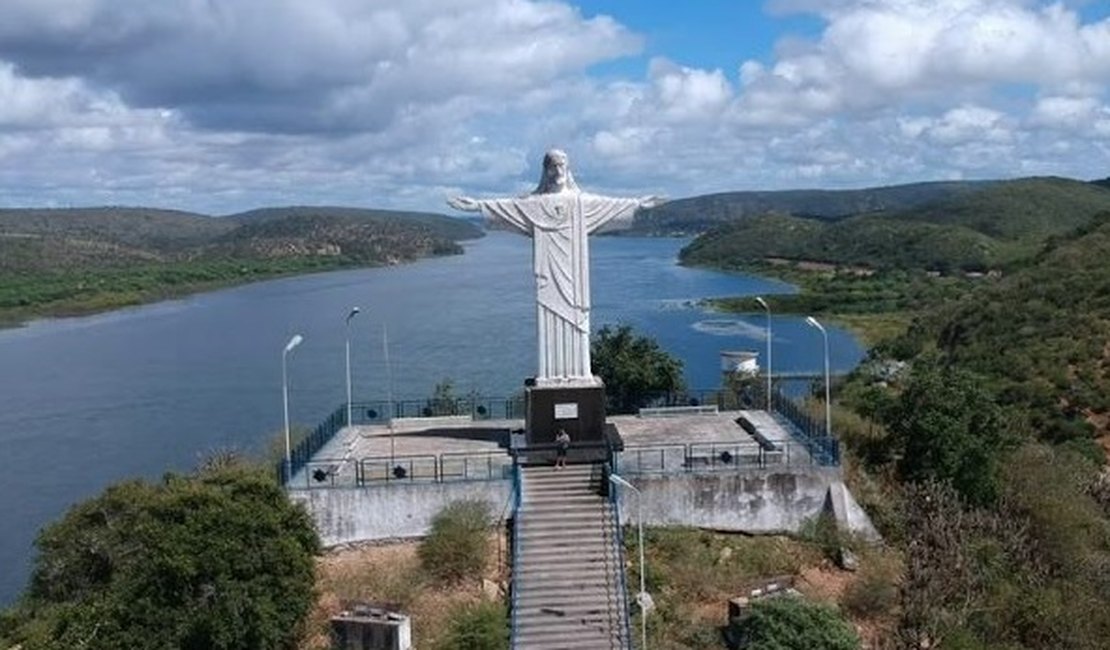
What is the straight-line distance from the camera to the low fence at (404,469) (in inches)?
863

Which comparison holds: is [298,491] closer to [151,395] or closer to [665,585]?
[665,585]

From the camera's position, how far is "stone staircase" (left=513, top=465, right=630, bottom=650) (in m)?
18.8

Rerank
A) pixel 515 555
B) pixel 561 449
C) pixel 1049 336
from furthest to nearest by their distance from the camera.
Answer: pixel 1049 336 → pixel 561 449 → pixel 515 555

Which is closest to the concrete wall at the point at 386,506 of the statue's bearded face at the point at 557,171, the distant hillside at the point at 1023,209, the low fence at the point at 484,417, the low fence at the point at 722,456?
the low fence at the point at 484,417

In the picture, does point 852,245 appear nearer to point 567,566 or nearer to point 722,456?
point 722,456

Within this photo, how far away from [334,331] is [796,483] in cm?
6880

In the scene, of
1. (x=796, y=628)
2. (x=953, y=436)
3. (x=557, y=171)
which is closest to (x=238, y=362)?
(x=557, y=171)

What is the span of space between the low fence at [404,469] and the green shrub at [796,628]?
593 cm

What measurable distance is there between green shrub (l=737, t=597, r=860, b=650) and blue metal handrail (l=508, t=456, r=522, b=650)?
12.4ft

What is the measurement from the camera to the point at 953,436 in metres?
23.5

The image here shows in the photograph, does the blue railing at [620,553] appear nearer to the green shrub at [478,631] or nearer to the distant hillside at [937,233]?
the green shrub at [478,631]

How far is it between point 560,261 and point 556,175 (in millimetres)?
1774

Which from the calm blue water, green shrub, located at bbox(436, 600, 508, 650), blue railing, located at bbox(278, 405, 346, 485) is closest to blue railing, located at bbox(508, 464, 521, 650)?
green shrub, located at bbox(436, 600, 508, 650)

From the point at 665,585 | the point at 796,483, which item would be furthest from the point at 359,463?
the point at 796,483
